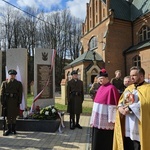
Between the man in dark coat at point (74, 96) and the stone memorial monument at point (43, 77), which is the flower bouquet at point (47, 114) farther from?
the stone memorial monument at point (43, 77)

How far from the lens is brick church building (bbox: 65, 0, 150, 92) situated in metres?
26.9

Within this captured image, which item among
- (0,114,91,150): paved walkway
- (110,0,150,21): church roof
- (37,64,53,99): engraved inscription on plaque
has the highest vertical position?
(110,0,150,21): church roof

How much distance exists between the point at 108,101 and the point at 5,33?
4282 cm

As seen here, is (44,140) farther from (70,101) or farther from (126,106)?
(126,106)

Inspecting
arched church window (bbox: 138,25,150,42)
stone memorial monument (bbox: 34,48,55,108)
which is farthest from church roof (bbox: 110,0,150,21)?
stone memorial monument (bbox: 34,48,55,108)

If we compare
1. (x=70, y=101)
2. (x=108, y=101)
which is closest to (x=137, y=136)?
(x=108, y=101)

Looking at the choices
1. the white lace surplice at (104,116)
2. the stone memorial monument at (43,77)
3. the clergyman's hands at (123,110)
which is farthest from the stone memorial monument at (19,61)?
the clergyman's hands at (123,110)

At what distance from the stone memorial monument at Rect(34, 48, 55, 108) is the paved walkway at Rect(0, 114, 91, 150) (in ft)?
5.57

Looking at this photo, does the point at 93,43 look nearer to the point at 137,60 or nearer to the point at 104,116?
the point at 137,60

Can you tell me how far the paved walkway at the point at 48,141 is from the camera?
17.8 ft

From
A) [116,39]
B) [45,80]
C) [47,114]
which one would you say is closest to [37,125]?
[47,114]

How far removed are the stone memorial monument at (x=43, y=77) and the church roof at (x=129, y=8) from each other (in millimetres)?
22500

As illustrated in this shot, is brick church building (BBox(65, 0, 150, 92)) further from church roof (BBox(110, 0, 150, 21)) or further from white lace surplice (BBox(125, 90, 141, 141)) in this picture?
white lace surplice (BBox(125, 90, 141, 141))

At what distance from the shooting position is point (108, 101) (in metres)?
3.99
